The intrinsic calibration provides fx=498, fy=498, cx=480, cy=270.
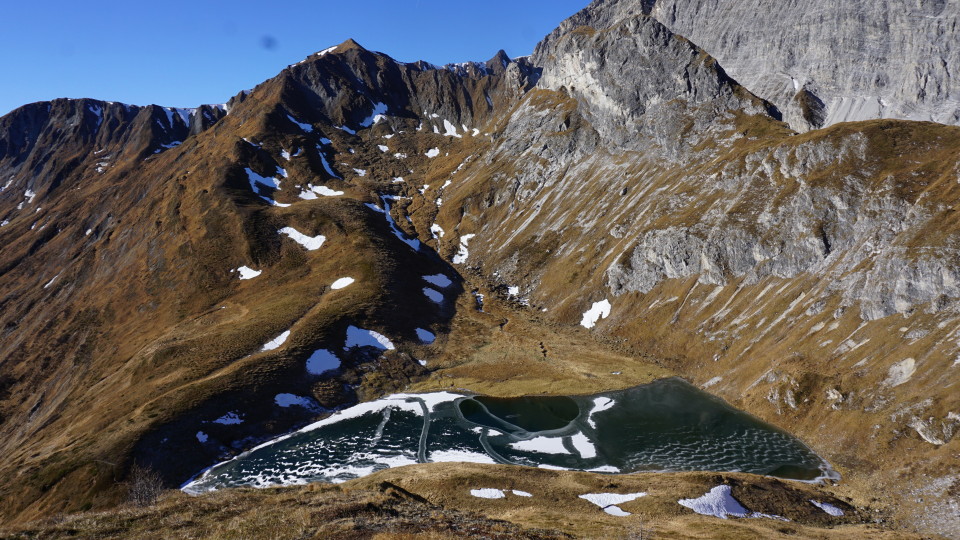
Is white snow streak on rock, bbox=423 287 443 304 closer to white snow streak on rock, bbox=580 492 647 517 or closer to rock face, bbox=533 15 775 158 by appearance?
rock face, bbox=533 15 775 158

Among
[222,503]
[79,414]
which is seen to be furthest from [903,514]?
[79,414]

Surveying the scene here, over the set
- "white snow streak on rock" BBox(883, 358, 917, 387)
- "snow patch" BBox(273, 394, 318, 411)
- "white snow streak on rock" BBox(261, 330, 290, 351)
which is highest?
"white snow streak on rock" BBox(261, 330, 290, 351)

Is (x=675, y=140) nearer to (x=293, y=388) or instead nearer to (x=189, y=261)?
(x=293, y=388)

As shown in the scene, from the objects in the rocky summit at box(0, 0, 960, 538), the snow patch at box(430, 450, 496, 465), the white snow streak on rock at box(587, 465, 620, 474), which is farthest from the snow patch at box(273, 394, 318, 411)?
the white snow streak on rock at box(587, 465, 620, 474)

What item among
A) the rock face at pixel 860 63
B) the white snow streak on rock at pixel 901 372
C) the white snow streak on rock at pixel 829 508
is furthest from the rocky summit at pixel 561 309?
the rock face at pixel 860 63

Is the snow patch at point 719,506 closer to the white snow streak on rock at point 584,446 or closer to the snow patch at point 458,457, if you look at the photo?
the white snow streak on rock at point 584,446

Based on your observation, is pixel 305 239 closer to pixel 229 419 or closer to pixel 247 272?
pixel 247 272
